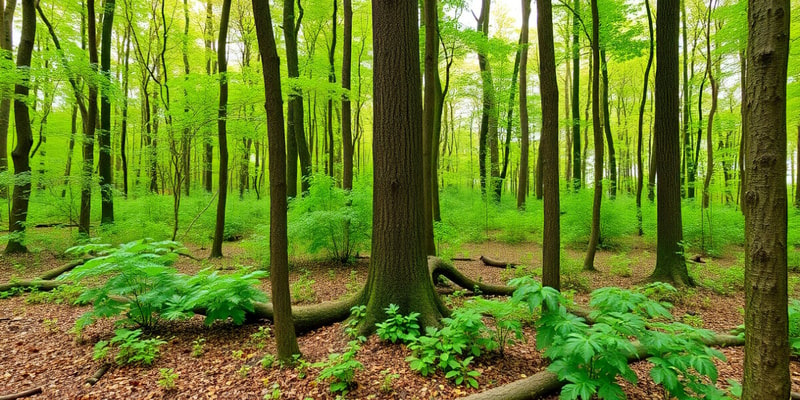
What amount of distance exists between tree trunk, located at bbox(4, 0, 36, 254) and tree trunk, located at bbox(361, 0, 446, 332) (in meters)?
9.20

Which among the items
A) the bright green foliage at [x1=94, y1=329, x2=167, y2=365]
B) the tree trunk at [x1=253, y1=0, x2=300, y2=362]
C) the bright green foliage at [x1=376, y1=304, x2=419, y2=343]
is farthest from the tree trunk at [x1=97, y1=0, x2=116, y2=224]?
the bright green foliage at [x1=376, y1=304, x2=419, y2=343]

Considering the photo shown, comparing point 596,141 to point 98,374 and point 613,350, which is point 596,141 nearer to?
point 613,350

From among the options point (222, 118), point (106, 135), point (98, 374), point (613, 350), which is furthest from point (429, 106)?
point (106, 135)

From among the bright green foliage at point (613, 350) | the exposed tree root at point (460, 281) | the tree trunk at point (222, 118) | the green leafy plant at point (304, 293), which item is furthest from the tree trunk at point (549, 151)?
the tree trunk at point (222, 118)

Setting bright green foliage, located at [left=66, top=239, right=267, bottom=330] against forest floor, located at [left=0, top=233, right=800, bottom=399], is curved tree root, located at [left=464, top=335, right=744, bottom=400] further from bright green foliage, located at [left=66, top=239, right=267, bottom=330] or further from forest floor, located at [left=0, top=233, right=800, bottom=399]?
bright green foliage, located at [left=66, top=239, right=267, bottom=330]

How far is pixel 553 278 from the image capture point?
3996 mm

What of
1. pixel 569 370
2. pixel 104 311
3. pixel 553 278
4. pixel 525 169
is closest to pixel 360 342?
pixel 569 370

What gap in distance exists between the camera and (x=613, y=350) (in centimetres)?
233

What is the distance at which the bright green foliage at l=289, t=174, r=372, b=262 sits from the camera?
7277 millimetres

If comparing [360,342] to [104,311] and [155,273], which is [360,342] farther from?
[104,311]

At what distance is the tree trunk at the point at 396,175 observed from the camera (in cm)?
391

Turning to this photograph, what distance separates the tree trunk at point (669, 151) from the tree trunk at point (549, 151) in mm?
3893

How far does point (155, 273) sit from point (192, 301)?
0.72 metres

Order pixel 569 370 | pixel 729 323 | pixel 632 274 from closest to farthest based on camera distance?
pixel 569 370
pixel 729 323
pixel 632 274
